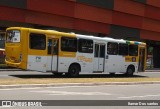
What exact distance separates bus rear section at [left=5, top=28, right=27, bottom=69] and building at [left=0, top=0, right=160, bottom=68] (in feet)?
38.7

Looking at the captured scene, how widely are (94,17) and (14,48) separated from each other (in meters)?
23.6

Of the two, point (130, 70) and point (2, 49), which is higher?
point (2, 49)

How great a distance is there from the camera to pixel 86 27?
48.2 m

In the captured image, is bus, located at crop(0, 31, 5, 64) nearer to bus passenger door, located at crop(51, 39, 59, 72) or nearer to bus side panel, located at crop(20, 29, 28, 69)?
bus passenger door, located at crop(51, 39, 59, 72)

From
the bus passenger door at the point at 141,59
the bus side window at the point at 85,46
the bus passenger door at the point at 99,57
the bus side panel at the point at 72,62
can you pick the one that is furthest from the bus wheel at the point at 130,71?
the bus side window at the point at 85,46

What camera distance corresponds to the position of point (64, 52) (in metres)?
28.6

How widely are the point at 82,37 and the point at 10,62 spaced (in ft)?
18.8

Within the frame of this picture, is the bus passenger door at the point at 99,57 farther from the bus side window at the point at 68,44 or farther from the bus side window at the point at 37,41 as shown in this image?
the bus side window at the point at 37,41

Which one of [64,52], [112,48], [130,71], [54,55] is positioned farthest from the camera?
[130,71]

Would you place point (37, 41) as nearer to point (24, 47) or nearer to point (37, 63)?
point (24, 47)

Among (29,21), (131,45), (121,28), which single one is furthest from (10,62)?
(121,28)

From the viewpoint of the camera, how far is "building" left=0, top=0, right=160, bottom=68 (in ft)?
133

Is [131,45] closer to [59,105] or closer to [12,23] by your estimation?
[12,23]

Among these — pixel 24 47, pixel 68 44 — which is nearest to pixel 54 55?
pixel 68 44
